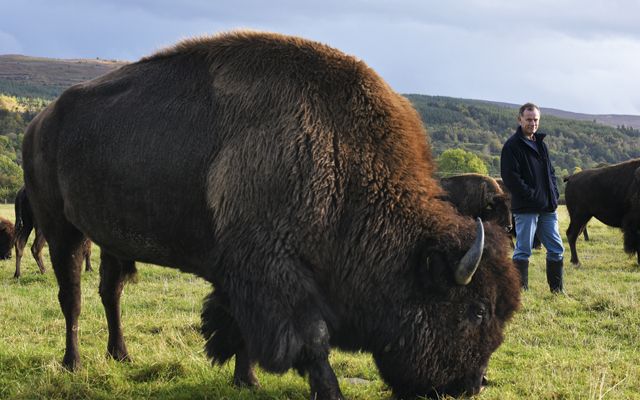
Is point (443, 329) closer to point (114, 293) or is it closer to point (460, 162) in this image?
point (114, 293)

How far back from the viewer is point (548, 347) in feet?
21.5

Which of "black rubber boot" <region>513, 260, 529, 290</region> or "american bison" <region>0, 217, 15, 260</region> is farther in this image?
"american bison" <region>0, 217, 15, 260</region>

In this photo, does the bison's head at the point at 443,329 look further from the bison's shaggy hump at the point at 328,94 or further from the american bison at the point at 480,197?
the american bison at the point at 480,197

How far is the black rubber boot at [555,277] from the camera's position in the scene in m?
9.53

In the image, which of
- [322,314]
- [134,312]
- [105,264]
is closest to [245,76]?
[322,314]

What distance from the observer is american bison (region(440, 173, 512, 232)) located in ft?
48.5

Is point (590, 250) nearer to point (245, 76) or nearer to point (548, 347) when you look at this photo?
point (548, 347)

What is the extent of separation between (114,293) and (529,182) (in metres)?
5.72

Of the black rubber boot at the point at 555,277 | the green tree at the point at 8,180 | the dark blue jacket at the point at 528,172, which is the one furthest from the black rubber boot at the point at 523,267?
the green tree at the point at 8,180

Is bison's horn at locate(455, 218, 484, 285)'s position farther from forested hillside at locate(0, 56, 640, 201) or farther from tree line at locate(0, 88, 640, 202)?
forested hillside at locate(0, 56, 640, 201)

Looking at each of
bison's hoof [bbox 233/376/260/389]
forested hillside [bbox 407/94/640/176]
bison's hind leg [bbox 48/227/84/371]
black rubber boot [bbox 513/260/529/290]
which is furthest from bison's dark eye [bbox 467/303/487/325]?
forested hillside [bbox 407/94/640/176]

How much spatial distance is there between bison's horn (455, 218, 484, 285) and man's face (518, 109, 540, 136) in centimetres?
532

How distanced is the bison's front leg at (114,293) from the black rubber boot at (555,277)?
20.0 feet

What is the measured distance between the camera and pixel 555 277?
959cm
